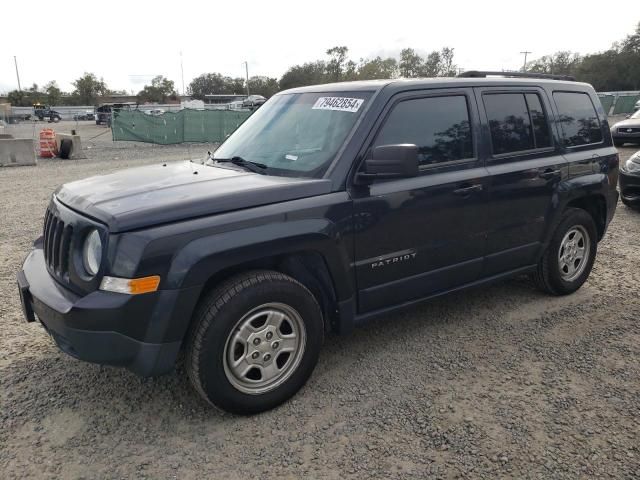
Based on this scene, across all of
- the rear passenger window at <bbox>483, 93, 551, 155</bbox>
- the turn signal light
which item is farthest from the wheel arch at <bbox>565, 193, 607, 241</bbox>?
the turn signal light

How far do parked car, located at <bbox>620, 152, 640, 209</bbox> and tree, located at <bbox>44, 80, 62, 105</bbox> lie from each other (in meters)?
106

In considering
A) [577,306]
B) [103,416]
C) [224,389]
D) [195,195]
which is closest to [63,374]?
[103,416]

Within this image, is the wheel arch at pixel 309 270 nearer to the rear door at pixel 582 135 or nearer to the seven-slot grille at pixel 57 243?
the seven-slot grille at pixel 57 243

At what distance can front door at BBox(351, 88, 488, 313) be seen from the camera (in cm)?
320

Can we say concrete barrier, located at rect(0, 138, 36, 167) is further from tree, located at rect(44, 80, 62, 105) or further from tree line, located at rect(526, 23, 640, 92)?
tree, located at rect(44, 80, 62, 105)

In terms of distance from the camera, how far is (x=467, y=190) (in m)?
3.58

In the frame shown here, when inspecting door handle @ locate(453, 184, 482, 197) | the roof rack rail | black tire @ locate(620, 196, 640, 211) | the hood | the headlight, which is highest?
the roof rack rail

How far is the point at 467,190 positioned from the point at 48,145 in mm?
17362

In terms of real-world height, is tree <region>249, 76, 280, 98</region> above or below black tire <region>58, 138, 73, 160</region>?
above

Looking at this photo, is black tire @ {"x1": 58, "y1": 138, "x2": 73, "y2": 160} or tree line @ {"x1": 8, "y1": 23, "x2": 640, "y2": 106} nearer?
black tire @ {"x1": 58, "y1": 138, "x2": 73, "y2": 160}

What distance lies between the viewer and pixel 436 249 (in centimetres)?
353

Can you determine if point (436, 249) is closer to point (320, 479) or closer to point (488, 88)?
point (488, 88)

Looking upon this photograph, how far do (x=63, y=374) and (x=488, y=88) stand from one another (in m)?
3.65

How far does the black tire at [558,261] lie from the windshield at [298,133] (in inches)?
88.7
